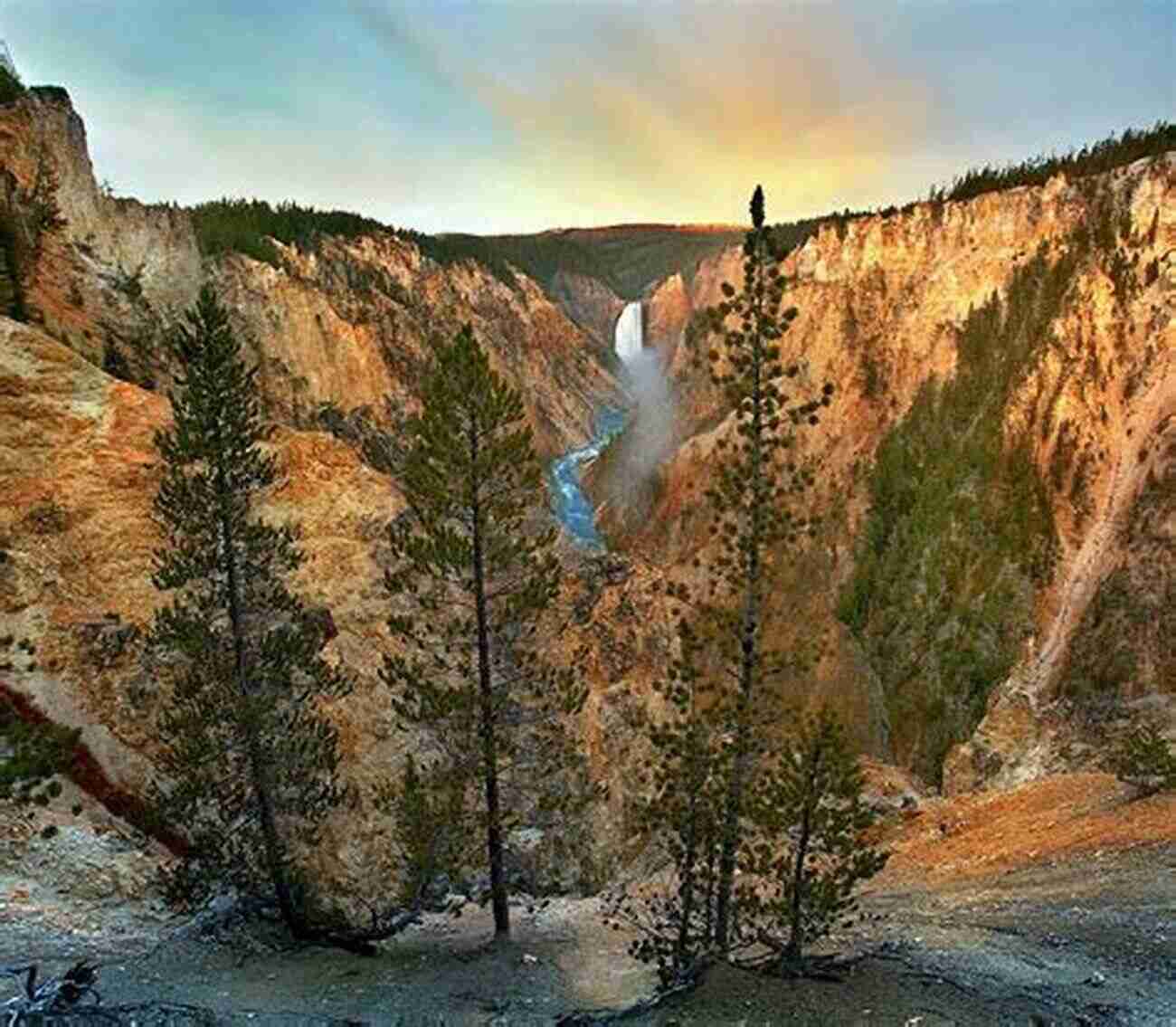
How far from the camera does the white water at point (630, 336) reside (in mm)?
173000

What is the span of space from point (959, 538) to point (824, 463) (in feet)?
35.6

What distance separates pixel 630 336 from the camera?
174m

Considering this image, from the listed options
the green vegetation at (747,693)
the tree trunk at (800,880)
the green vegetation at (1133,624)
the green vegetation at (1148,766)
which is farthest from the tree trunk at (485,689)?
the green vegetation at (1133,624)

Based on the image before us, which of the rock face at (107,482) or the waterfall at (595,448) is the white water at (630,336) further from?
the rock face at (107,482)

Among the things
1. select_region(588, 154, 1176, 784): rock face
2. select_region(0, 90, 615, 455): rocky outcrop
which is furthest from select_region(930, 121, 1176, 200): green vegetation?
select_region(0, 90, 615, 455): rocky outcrop

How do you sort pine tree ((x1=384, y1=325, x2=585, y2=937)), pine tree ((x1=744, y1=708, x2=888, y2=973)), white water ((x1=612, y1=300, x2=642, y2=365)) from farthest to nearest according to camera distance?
white water ((x1=612, y1=300, x2=642, y2=365)) < pine tree ((x1=384, y1=325, x2=585, y2=937)) < pine tree ((x1=744, y1=708, x2=888, y2=973))

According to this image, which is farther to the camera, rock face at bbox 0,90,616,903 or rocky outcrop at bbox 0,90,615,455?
rocky outcrop at bbox 0,90,615,455

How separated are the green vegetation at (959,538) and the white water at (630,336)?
331 ft

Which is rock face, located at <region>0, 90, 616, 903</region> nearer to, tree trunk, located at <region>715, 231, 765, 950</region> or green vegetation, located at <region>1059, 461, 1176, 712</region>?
tree trunk, located at <region>715, 231, 765, 950</region>

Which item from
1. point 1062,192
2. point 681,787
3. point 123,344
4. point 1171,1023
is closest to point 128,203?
point 123,344

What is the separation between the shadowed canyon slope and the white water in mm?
62882

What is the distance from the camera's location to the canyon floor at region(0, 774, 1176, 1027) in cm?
1246

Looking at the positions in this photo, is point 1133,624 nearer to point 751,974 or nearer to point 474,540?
point 474,540

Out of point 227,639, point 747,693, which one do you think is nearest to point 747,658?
point 747,693
